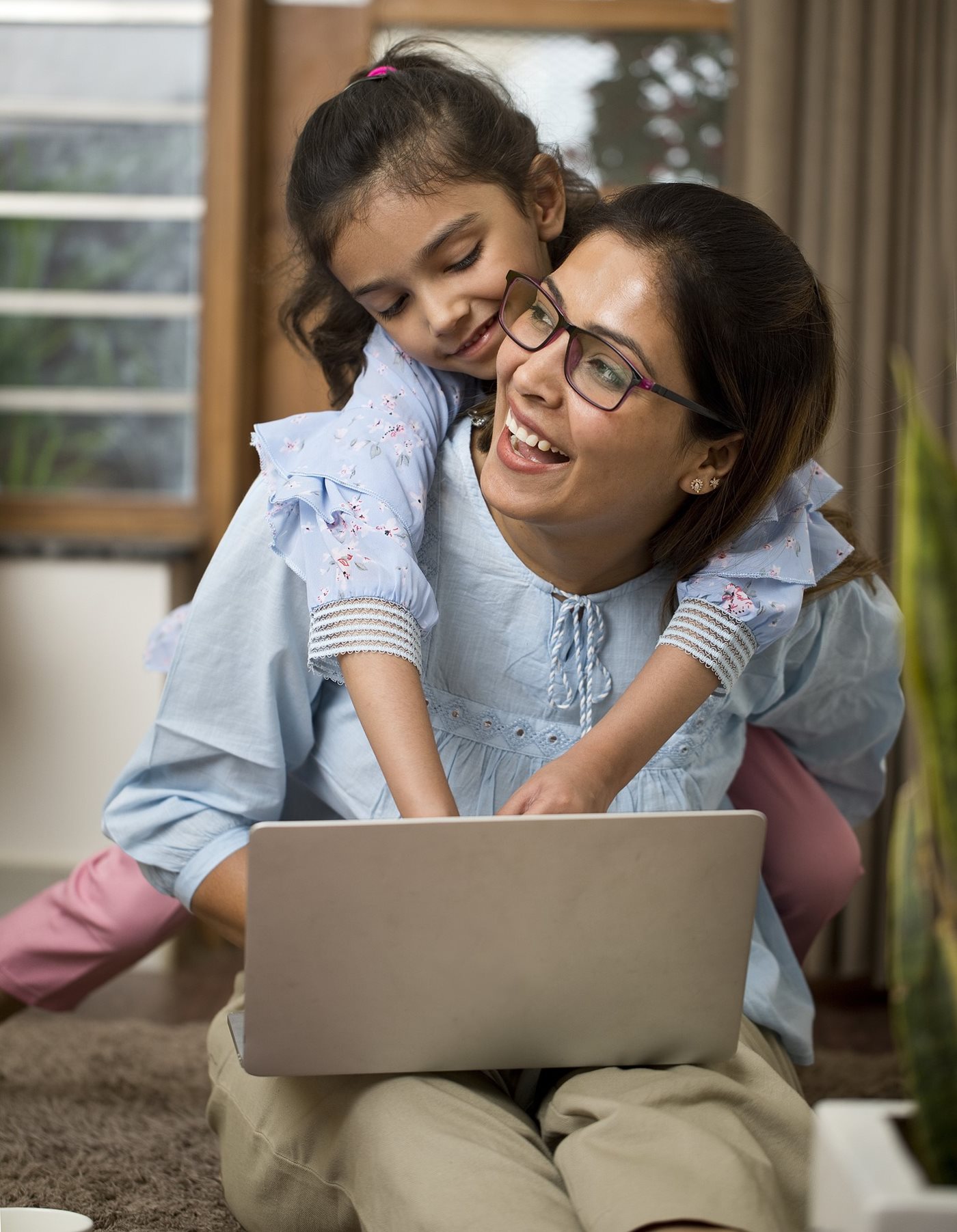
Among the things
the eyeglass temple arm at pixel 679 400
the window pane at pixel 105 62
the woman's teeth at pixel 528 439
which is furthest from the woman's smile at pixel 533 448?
the window pane at pixel 105 62

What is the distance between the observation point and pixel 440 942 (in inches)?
40.4

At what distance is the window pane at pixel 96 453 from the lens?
303 cm

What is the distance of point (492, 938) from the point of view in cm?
103

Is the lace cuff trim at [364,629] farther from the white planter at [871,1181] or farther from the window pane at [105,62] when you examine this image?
the window pane at [105,62]

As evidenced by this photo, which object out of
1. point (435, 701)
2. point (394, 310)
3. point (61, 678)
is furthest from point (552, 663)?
point (61, 678)

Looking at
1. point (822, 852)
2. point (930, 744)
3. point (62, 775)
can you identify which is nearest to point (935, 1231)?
point (930, 744)

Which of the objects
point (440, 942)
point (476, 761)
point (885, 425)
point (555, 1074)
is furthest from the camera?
point (885, 425)

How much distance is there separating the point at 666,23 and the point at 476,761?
81.9 inches

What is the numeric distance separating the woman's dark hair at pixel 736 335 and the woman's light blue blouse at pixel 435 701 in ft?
0.41

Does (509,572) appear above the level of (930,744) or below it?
below

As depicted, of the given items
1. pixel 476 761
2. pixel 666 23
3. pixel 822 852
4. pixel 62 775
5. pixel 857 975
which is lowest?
pixel 857 975

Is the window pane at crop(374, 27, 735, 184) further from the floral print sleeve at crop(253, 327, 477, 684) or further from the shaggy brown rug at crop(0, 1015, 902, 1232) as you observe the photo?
the shaggy brown rug at crop(0, 1015, 902, 1232)

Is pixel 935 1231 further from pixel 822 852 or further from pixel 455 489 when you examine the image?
pixel 822 852

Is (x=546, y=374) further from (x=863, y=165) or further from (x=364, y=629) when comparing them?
(x=863, y=165)
